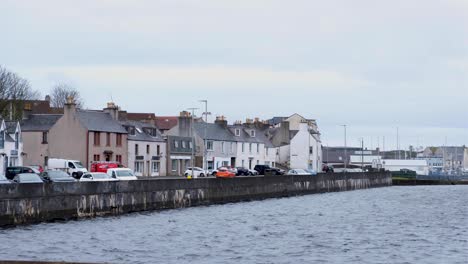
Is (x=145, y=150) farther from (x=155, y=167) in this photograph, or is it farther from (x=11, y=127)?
(x=11, y=127)

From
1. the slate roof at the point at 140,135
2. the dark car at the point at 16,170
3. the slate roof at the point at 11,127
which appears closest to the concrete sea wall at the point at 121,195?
the dark car at the point at 16,170

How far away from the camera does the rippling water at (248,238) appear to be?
39250 millimetres

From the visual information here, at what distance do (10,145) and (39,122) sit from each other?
38.0ft

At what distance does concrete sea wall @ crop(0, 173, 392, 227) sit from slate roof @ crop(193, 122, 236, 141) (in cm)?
2952

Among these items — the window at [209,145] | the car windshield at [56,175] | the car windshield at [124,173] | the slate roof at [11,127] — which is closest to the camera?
the car windshield at [56,175]

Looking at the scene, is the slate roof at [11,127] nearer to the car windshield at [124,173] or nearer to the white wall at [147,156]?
the white wall at [147,156]

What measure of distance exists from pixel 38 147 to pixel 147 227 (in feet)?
176

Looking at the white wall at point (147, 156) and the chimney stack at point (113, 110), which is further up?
the chimney stack at point (113, 110)

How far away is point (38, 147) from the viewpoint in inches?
4080

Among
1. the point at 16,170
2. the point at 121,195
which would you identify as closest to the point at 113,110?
the point at 16,170

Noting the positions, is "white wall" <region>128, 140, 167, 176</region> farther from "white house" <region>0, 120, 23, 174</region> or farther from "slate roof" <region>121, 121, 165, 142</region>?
"white house" <region>0, 120, 23, 174</region>

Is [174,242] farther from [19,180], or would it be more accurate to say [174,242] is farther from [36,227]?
[19,180]

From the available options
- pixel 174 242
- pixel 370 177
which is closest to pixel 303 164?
pixel 370 177

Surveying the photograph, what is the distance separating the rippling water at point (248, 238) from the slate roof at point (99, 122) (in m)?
34.7
